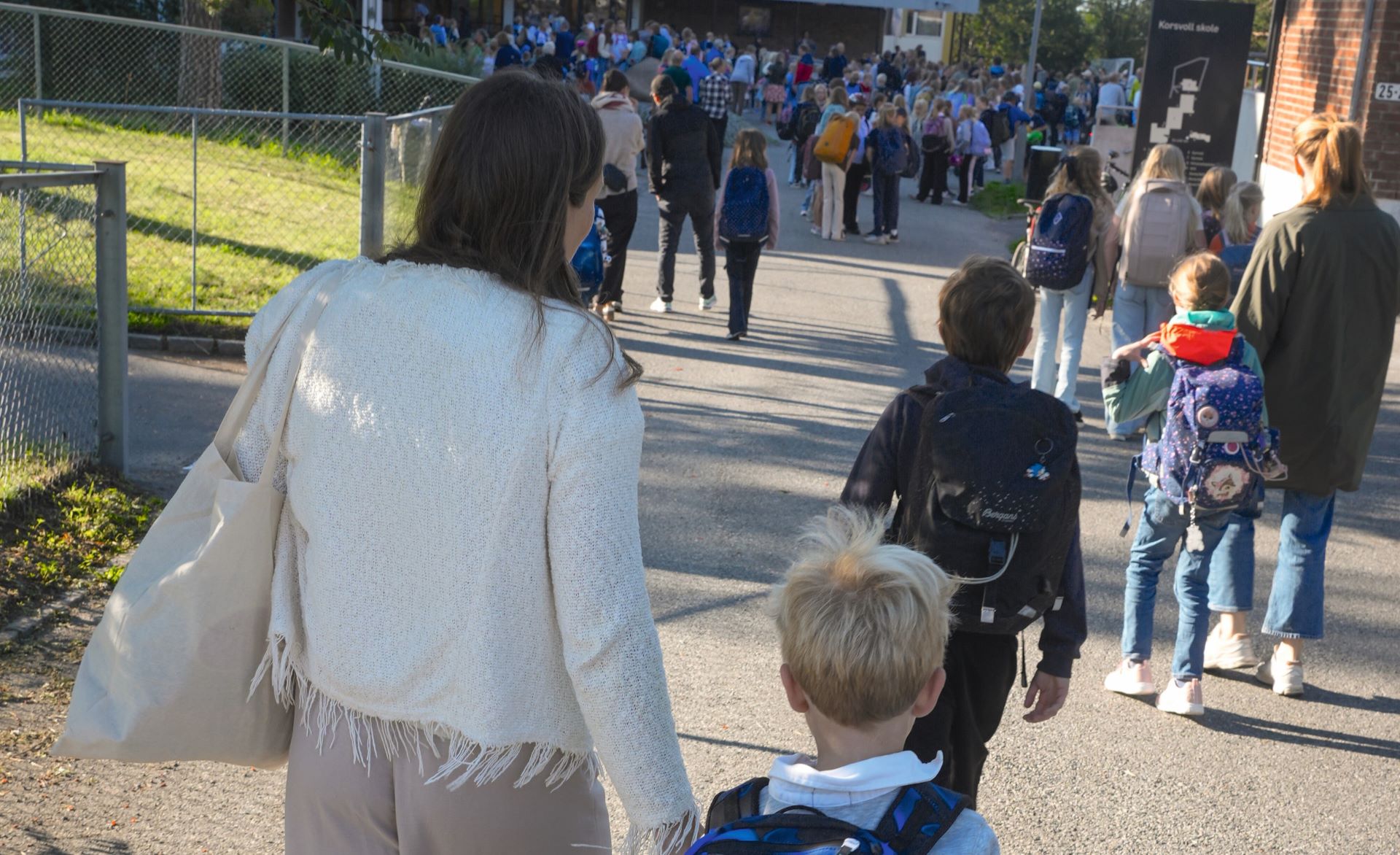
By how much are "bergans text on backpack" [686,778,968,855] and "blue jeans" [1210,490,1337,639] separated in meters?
3.48

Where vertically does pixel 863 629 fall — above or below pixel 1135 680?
above

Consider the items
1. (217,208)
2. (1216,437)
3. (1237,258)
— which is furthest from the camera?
(217,208)

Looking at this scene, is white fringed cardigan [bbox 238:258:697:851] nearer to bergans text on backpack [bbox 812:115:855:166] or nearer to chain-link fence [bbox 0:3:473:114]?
bergans text on backpack [bbox 812:115:855:166]

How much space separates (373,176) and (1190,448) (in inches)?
196

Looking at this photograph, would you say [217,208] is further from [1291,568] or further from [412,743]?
[412,743]

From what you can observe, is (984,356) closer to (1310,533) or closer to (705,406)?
(1310,533)

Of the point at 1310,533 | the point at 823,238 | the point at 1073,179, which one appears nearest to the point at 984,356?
the point at 1310,533

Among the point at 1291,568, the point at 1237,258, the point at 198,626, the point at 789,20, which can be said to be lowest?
the point at 1291,568

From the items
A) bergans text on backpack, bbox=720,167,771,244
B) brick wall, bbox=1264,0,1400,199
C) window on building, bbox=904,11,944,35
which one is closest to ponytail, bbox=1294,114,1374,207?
bergans text on backpack, bbox=720,167,771,244

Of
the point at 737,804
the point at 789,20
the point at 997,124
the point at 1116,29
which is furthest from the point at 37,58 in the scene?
the point at 1116,29

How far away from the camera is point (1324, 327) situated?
4.92 meters

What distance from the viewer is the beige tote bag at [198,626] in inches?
80.7

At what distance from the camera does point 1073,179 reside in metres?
8.27

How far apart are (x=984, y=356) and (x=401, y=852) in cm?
186
